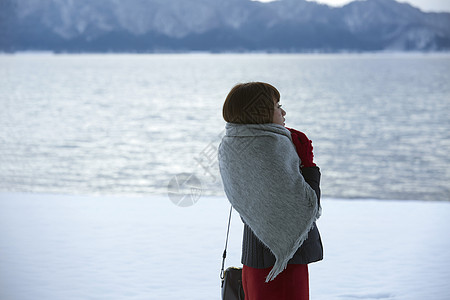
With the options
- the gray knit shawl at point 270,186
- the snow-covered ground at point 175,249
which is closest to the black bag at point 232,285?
the gray knit shawl at point 270,186

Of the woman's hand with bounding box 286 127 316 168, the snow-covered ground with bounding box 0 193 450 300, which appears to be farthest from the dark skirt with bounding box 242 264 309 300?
the snow-covered ground with bounding box 0 193 450 300

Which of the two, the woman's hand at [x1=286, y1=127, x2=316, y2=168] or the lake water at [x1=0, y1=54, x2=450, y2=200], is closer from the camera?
the woman's hand at [x1=286, y1=127, x2=316, y2=168]

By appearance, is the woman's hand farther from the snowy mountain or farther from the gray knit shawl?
the snowy mountain

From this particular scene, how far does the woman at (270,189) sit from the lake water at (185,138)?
1907mm

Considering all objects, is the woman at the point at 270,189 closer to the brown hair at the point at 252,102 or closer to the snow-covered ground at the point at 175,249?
the brown hair at the point at 252,102

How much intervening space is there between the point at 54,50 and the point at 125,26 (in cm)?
1347

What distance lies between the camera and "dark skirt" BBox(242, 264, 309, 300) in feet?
→ 5.24

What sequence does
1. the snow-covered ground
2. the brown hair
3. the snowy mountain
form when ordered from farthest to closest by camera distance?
the snowy mountain
the snow-covered ground
the brown hair

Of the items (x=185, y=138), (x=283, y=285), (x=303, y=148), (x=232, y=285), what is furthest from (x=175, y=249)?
(x=185, y=138)

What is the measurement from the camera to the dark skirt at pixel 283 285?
160cm

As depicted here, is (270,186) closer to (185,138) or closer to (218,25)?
(185,138)

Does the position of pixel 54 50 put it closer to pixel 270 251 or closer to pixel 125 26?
pixel 125 26

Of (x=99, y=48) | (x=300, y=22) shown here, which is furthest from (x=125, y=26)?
(x=300, y=22)

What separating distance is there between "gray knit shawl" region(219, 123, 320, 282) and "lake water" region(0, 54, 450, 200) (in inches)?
75.0
